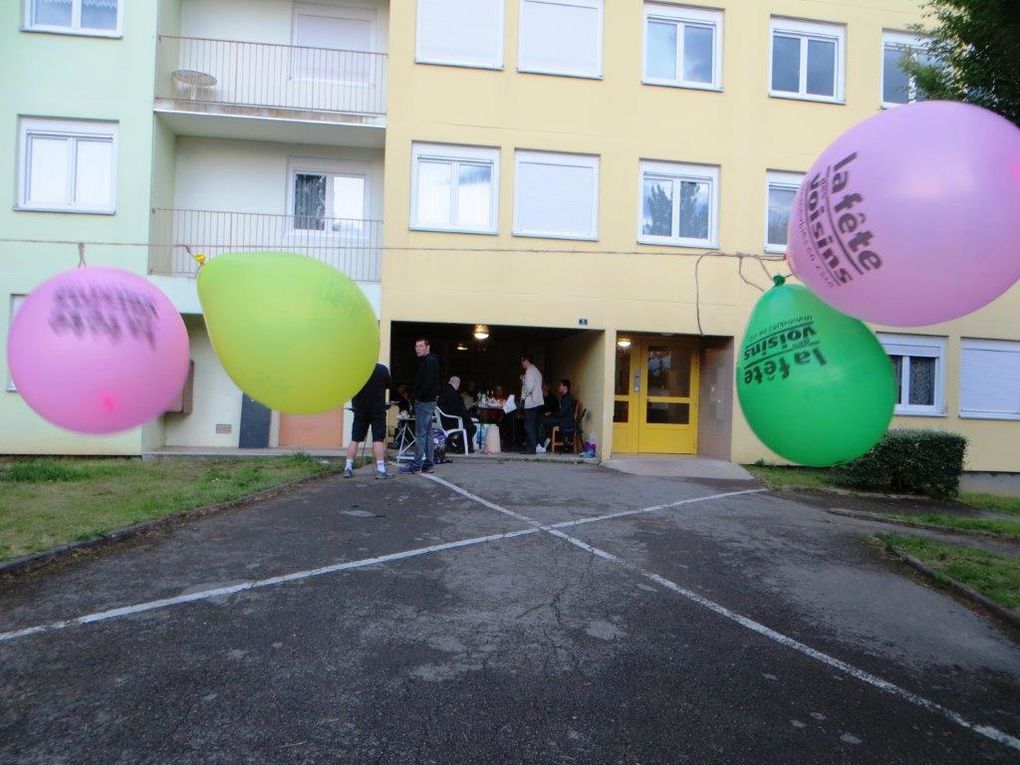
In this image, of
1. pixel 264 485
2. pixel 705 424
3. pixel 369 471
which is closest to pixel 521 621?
pixel 264 485

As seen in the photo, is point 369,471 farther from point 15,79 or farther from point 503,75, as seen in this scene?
point 15,79

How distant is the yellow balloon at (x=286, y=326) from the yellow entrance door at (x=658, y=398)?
A: 11.1m

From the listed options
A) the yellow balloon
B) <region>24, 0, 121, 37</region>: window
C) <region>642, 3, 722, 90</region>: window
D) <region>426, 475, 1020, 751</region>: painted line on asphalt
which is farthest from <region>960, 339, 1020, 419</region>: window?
<region>24, 0, 121, 37</region>: window

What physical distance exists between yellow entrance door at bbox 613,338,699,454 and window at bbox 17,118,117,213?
32.3 ft

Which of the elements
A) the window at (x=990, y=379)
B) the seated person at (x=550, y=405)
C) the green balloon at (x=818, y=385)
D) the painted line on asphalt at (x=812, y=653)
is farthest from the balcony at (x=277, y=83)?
the window at (x=990, y=379)

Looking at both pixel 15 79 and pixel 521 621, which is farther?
pixel 15 79

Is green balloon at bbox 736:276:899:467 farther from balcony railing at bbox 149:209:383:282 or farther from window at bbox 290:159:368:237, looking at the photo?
window at bbox 290:159:368:237

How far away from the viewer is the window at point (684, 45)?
12336 millimetres

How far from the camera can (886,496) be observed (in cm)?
1016

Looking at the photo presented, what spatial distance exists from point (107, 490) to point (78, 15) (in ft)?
28.1

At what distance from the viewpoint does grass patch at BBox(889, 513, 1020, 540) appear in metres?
7.74

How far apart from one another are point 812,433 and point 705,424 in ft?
34.0

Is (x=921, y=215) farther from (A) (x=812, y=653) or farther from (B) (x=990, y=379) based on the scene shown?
(B) (x=990, y=379)

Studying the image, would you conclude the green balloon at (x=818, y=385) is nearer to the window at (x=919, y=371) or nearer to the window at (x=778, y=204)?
the window at (x=778, y=204)
